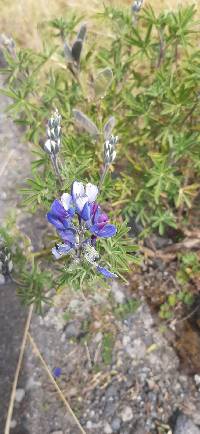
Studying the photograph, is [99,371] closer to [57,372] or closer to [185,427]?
[57,372]

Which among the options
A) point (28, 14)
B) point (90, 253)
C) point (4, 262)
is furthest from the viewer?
point (28, 14)

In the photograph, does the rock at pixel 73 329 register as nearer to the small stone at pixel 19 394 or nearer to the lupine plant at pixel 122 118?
the small stone at pixel 19 394

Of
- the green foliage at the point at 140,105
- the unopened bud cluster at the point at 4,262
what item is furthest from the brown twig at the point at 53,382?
the green foliage at the point at 140,105

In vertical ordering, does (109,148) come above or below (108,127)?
above

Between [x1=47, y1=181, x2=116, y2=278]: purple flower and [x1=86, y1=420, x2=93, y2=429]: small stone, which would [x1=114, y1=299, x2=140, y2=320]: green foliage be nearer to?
[x1=86, y1=420, x2=93, y2=429]: small stone

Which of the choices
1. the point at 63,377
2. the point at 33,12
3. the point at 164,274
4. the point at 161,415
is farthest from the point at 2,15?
the point at 161,415

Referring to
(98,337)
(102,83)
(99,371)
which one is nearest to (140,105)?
(102,83)
